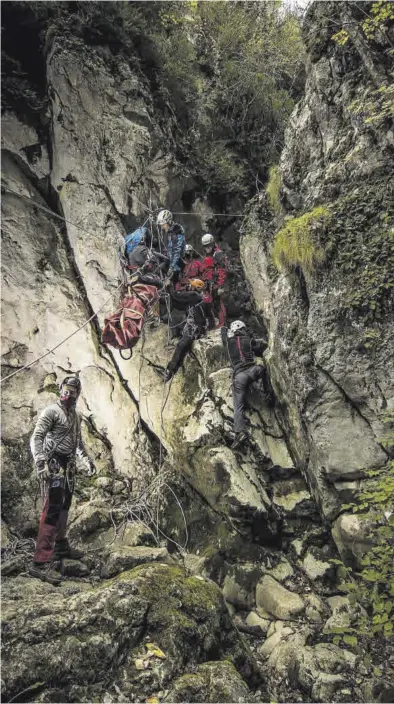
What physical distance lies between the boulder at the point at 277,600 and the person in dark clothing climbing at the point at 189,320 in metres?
4.44

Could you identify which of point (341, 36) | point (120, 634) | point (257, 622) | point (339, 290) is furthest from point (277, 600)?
point (341, 36)

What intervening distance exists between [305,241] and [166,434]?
187 inches

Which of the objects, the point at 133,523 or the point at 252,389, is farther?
the point at 252,389

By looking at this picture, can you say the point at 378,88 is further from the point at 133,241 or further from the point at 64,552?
the point at 64,552

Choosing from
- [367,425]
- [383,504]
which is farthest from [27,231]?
[383,504]

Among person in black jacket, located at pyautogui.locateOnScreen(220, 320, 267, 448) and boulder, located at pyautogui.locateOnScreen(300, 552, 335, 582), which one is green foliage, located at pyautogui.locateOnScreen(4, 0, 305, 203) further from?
boulder, located at pyautogui.locateOnScreen(300, 552, 335, 582)

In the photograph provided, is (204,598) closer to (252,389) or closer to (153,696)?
(153,696)

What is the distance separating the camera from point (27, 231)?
9.86m

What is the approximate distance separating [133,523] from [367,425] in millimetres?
4560

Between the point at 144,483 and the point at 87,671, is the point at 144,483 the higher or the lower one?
the higher one

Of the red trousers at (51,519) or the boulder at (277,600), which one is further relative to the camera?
the boulder at (277,600)

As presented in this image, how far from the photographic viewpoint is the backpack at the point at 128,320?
8.82 m

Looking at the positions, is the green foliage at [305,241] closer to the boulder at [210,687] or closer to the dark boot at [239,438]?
the dark boot at [239,438]

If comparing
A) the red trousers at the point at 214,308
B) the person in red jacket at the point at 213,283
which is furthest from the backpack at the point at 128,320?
the person in red jacket at the point at 213,283
